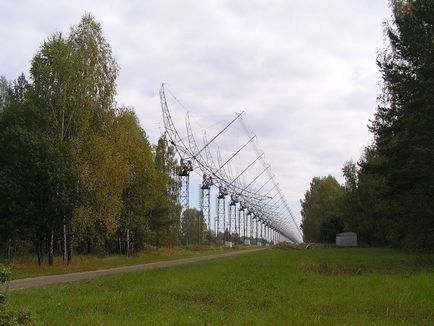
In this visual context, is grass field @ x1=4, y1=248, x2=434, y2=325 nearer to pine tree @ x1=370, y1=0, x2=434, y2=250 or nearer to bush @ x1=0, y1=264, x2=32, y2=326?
bush @ x1=0, y1=264, x2=32, y2=326

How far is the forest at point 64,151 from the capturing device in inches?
1426

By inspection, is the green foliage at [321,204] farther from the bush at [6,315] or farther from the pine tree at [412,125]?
the bush at [6,315]

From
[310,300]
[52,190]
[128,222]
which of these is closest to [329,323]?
[310,300]

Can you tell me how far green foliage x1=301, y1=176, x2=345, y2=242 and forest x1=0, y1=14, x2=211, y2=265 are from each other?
2961 inches

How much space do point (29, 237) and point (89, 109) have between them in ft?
35.9

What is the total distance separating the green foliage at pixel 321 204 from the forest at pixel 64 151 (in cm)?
7521

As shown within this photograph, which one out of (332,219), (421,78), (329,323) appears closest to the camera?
(329,323)

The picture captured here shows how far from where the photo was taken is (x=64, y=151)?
37.9 m

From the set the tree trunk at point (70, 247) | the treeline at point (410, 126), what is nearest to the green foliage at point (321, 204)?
the treeline at point (410, 126)

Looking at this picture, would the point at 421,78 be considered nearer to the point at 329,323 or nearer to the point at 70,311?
the point at 329,323

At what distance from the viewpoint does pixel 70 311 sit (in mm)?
13016

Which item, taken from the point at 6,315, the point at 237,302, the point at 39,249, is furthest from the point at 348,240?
the point at 6,315

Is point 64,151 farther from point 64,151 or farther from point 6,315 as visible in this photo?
point 6,315

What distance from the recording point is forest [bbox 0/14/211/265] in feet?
119
